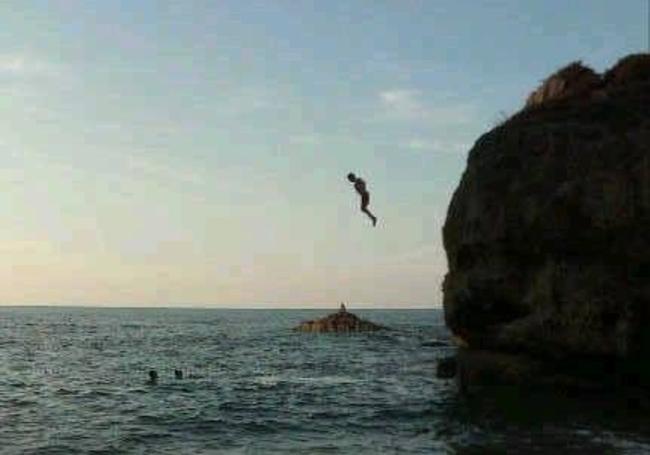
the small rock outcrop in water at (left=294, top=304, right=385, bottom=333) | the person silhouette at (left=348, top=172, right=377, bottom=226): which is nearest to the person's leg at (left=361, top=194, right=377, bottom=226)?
the person silhouette at (left=348, top=172, right=377, bottom=226)

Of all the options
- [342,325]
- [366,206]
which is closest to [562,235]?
[366,206]

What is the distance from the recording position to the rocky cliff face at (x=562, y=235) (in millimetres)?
27844

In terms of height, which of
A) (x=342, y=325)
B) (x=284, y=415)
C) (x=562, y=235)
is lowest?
(x=284, y=415)

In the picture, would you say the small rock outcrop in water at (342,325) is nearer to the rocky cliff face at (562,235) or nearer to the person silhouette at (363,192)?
the rocky cliff face at (562,235)

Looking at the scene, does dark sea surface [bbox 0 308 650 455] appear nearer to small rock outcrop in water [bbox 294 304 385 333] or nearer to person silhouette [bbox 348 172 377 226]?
person silhouette [bbox 348 172 377 226]

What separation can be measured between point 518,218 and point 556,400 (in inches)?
248

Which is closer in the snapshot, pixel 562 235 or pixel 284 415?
pixel 562 235

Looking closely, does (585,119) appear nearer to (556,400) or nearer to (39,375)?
(556,400)

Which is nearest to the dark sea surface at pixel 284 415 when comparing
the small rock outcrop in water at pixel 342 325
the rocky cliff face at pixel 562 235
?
the rocky cliff face at pixel 562 235

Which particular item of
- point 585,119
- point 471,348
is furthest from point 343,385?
point 585,119

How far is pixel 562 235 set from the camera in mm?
29125

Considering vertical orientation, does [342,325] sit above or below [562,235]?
below

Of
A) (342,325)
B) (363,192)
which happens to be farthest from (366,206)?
(342,325)

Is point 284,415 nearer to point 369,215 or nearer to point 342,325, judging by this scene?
point 369,215
